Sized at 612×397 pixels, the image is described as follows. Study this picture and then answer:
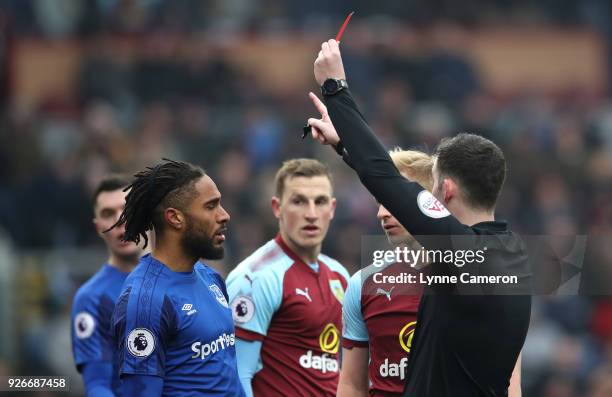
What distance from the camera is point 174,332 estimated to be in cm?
538

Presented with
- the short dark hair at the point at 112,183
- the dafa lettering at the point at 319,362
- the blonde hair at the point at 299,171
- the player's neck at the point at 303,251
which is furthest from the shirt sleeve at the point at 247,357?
the short dark hair at the point at 112,183

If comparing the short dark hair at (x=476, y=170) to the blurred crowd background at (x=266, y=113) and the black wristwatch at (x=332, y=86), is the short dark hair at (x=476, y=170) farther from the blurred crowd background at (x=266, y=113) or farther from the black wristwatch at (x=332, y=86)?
the blurred crowd background at (x=266, y=113)

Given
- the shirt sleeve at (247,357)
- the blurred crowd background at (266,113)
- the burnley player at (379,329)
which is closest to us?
the burnley player at (379,329)

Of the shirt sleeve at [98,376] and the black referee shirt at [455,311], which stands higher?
the black referee shirt at [455,311]

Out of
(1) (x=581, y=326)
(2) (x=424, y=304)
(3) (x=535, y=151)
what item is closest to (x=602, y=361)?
(1) (x=581, y=326)

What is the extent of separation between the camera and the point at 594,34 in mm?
19016

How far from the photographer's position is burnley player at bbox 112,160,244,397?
528 centimetres

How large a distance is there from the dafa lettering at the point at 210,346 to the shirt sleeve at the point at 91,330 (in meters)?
1.72

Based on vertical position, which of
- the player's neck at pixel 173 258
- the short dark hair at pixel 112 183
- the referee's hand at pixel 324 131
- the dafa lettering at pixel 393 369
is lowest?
the dafa lettering at pixel 393 369

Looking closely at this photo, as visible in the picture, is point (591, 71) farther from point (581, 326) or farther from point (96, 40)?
point (96, 40)

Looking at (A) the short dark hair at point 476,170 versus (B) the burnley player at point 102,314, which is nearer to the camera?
(A) the short dark hair at point 476,170

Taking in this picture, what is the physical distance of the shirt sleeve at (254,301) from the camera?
6.68 metres

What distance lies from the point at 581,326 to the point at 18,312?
6434 mm

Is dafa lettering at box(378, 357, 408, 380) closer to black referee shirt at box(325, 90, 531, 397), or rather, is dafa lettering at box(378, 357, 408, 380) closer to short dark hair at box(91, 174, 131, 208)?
black referee shirt at box(325, 90, 531, 397)
